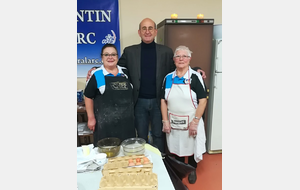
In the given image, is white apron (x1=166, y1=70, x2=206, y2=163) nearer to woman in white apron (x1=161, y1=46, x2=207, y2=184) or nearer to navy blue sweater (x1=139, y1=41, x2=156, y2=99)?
woman in white apron (x1=161, y1=46, x2=207, y2=184)

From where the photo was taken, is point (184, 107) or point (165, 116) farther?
point (165, 116)

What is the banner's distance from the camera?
Result: 2.42 meters

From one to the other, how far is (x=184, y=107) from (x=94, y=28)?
1623 millimetres

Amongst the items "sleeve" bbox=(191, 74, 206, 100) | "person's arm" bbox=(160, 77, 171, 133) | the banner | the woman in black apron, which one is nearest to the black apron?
the woman in black apron

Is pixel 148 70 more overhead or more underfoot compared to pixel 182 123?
more overhead

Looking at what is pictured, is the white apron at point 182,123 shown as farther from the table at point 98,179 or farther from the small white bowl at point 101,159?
the small white bowl at point 101,159

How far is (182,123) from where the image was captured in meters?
1.75

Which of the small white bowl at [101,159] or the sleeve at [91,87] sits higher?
the sleeve at [91,87]

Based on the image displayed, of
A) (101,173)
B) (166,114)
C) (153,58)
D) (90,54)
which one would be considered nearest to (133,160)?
(101,173)

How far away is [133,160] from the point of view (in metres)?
1.11

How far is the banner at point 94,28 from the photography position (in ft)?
7.95

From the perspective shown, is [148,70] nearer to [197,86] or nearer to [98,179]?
[197,86]

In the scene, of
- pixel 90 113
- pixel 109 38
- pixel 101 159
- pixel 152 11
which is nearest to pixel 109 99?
pixel 90 113

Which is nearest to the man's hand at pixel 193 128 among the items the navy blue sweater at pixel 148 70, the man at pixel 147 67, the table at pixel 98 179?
the man at pixel 147 67
